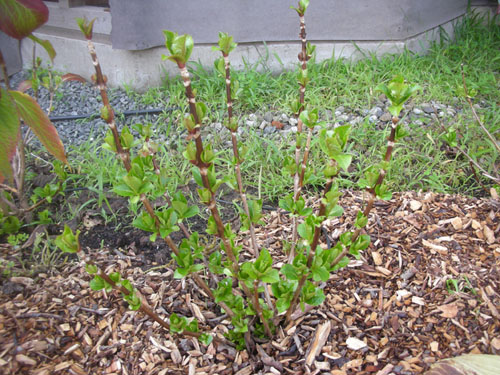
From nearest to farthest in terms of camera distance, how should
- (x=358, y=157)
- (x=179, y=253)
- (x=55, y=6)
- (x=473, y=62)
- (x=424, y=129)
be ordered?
1. (x=179, y=253)
2. (x=358, y=157)
3. (x=424, y=129)
4. (x=473, y=62)
5. (x=55, y=6)

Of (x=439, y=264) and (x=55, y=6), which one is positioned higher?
(x=55, y=6)

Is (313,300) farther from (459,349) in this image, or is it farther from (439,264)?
(439,264)

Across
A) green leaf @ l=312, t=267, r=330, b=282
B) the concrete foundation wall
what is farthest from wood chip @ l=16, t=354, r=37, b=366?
A: the concrete foundation wall

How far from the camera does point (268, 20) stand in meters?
3.85

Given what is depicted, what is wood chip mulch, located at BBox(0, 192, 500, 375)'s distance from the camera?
151 centimetres

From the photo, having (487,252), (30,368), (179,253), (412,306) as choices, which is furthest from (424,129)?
(30,368)

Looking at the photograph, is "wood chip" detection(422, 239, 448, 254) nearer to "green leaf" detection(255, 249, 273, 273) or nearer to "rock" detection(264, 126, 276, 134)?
"green leaf" detection(255, 249, 273, 273)

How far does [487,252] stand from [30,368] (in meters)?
1.99

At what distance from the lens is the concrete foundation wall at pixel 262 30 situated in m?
3.74

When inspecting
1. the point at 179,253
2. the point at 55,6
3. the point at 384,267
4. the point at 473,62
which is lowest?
the point at 384,267

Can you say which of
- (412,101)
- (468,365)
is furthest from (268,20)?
(468,365)

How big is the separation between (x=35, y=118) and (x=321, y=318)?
1294mm

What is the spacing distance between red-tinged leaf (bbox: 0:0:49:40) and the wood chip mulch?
1.08 meters

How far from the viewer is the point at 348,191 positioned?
2.46 m
